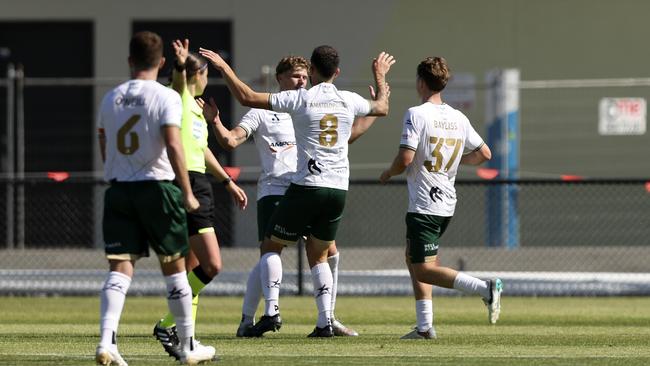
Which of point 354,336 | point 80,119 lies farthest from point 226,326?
point 80,119

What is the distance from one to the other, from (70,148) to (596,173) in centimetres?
763

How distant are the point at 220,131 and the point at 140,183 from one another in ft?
8.92

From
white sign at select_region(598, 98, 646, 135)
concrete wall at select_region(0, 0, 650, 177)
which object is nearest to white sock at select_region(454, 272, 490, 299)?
concrete wall at select_region(0, 0, 650, 177)

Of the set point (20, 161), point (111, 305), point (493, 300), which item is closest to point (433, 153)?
point (493, 300)

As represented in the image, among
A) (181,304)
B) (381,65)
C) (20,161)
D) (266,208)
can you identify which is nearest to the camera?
(181,304)

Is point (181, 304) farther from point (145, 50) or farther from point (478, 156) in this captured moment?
point (478, 156)

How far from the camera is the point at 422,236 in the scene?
34.1 feet

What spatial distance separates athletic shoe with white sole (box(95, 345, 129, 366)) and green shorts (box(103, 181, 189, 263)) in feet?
1.80

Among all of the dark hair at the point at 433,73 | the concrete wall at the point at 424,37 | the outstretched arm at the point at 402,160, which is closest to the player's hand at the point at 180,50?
the outstretched arm at the point at 402,160

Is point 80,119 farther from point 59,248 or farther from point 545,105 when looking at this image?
point 545,105

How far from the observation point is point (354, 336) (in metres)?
10.7

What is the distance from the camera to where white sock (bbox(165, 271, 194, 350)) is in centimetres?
805

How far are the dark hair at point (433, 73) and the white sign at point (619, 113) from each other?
33.4 ft

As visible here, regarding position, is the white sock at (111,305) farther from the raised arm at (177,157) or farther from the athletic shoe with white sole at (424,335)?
the athletic shoe with white sole at (424,335)
